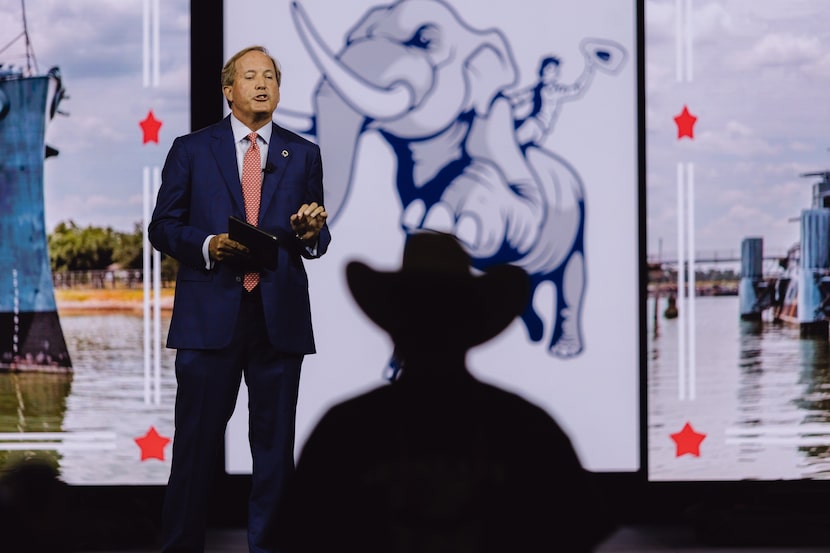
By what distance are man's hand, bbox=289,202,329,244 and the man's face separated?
336 mm

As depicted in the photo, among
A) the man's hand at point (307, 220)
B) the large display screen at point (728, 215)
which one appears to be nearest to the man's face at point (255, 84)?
the man's hand at point (307, 220)

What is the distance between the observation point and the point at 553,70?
388 centimetres

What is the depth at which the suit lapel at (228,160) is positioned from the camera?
2885 millimetres

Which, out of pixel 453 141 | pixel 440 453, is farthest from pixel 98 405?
pixel 440 453

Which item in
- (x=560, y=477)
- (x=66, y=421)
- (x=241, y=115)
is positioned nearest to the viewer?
A: (x=560, y=477)

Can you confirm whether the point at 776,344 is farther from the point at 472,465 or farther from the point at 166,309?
the point at 472,465

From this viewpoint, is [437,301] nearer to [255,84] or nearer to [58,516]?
[255,84]

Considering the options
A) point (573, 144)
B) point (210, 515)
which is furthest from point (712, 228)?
point (210, 515)

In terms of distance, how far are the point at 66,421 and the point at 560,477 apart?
3002mm

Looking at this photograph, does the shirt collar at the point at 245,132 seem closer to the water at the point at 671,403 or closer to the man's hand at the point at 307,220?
the man's hand at the point at 307,220

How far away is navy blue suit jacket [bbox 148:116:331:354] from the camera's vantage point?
2.84 meters

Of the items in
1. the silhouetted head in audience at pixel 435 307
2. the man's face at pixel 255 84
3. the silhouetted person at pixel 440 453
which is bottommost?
the silhouetted person at pixel 440 453

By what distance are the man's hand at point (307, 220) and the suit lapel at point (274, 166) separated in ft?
0.47

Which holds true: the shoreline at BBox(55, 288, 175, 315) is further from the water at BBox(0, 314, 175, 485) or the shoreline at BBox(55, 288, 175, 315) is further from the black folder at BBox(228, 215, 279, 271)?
the black folder at BBox(228, 215, 279, 271)
